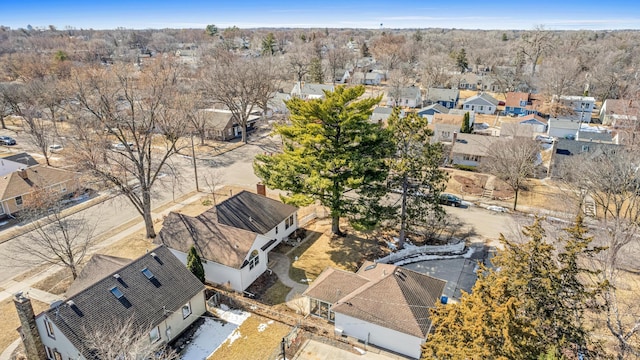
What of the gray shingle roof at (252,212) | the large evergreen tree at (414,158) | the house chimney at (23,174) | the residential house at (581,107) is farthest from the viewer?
the residential house at (581,107)

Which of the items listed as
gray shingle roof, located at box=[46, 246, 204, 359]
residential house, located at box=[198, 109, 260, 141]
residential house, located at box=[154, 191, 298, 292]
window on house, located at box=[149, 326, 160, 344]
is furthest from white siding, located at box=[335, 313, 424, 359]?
residential house, located at box=[198, 109, 260, 141]

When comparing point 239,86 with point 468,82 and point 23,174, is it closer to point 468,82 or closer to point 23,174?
point 23,174

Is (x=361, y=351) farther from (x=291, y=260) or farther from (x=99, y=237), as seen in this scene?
(x=99, y=237)

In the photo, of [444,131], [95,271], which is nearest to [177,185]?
[95,271]

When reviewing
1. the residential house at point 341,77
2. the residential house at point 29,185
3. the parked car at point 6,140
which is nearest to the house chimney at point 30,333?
the residential house at point 29,185

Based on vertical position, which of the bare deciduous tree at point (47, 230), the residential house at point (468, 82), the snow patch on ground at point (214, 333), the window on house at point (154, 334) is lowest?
the snow patch on ground at point (214, 333)

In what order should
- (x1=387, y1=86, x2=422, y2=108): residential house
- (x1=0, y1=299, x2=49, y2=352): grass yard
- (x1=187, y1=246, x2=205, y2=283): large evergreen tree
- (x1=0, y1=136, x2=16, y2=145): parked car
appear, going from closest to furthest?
(x1=0, y1=299, x2=49, y2=352): grass yard
(x1=187, y1=246, x2=205, y2=283): large evergreen tree
(x1=0, y1=136, x2=16, y2=145): parked car
(x1=387, y1=86, x2=422, y2=108): residential house

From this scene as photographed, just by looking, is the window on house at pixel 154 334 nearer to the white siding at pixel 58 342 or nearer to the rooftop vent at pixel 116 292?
the rooftop vent at pixel 116 292

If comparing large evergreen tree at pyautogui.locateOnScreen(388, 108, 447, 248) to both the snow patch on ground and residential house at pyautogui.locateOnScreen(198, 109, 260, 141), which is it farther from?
residential house at pyautogui.locateOnScreen(198, 109, 260, 141)
